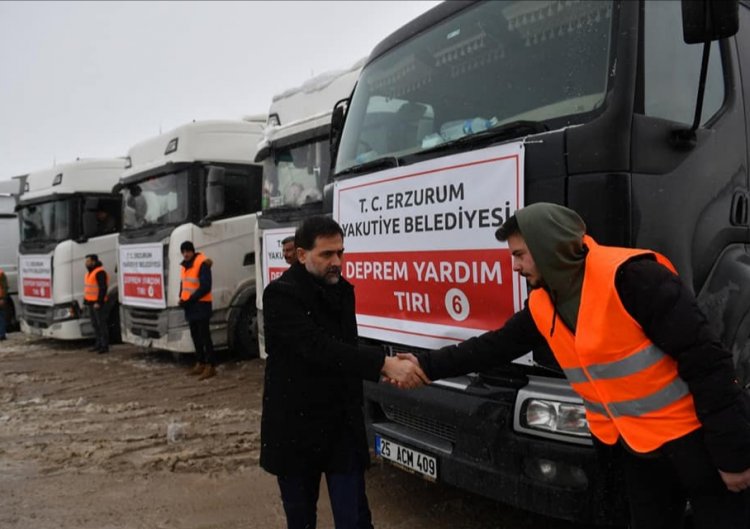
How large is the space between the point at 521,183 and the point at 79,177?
951 cm

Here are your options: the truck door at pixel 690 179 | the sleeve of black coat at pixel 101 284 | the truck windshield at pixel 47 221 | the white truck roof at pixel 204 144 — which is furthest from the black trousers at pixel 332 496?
the truck windshield at pixel 47 221

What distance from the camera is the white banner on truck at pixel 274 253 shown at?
6203mm

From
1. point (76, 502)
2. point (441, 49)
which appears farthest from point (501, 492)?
point (76, 502)

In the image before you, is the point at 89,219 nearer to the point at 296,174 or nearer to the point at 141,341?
the point at 141,341

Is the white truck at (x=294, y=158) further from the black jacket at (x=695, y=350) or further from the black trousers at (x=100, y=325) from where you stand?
the black jacket at (x=695, y=350)

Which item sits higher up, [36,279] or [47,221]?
[47,221]

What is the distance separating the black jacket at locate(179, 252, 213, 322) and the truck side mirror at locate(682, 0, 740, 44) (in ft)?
20.2

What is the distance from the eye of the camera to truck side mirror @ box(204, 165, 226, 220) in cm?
758

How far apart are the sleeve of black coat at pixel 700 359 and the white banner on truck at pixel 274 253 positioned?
4690 mm

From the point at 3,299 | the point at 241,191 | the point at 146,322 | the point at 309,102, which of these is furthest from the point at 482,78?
the point at 3,299

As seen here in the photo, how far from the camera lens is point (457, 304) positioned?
2791 millimetres

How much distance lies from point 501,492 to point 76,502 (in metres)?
2.82

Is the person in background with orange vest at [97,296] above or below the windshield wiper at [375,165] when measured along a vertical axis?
below

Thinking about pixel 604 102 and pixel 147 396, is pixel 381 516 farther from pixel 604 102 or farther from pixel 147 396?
pixel 147 396
